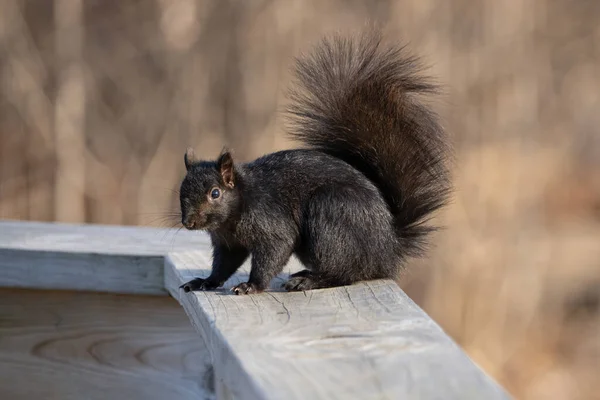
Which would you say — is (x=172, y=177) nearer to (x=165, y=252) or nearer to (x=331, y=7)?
(x=331, y=7)

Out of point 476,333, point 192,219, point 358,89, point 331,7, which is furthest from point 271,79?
point 192,219

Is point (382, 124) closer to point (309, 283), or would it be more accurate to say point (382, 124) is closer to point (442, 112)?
point (309, 283)

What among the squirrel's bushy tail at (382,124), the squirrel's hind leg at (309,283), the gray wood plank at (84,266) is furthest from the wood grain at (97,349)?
the squirrel's bushy tail at (382,124)

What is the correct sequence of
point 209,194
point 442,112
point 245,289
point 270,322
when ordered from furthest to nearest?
point 442,112
point 209,194
point 245,289
point 270,322

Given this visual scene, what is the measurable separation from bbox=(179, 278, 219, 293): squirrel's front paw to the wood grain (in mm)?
136

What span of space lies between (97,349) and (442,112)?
91.8 inches

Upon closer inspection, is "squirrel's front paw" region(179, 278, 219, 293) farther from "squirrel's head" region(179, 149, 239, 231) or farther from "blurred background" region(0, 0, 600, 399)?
"blurred background" region(0, 0, 600, 399)

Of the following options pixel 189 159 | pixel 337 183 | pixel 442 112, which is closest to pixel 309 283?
pixel 337 183

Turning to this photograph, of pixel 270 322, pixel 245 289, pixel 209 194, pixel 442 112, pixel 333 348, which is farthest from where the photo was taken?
pixel 442 112

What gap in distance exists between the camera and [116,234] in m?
2.36

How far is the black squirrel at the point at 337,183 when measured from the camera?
6.72ft

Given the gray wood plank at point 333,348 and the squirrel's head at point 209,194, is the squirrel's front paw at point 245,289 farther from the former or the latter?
the squirrel's head at point 209,194

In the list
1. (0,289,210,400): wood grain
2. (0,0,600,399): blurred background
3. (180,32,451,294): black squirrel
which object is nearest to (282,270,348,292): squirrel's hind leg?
(180,32,451,294): black squirrel

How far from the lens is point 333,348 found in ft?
4.21
